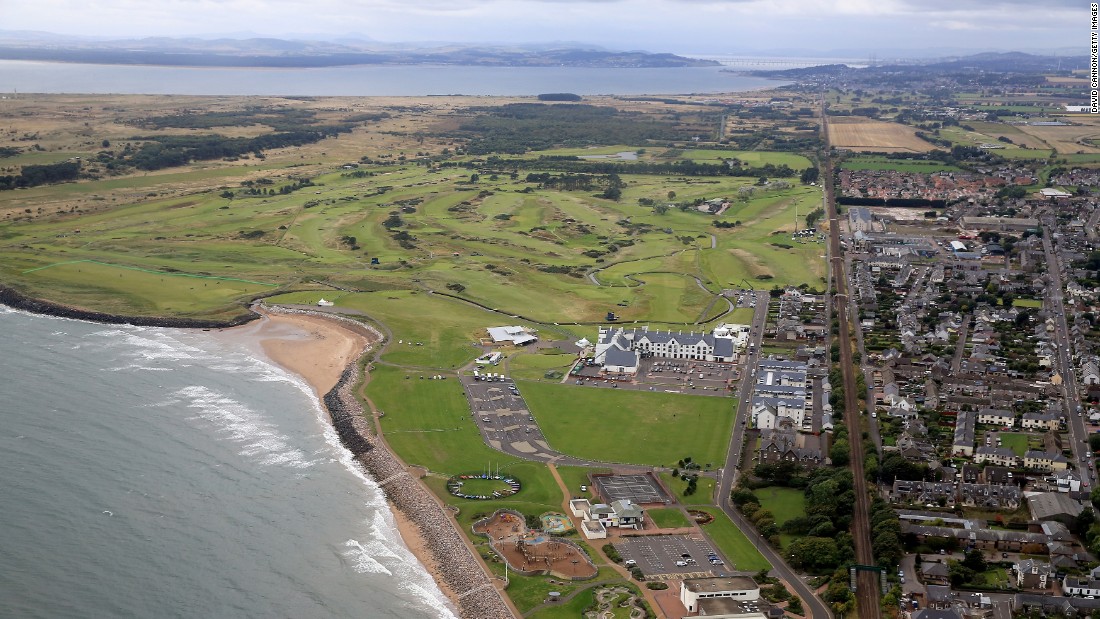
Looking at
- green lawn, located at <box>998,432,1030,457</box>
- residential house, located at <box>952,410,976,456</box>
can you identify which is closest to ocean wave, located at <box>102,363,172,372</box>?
residential house, located at <box>952,410,976,456</box>

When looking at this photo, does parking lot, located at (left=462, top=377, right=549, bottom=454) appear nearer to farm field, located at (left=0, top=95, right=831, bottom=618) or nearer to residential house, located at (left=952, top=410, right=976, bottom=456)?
farm field, located at (left=0, top=95, right=831, bottom=618)

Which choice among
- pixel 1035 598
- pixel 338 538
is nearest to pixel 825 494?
pixel 1035 598

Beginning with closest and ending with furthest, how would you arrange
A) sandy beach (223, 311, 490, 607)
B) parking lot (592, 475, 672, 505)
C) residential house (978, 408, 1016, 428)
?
parking lot (592, 475, 672, 505)
residential house (978, 408, 1016, 428)
sandy beach (223, 311, 490, 607)

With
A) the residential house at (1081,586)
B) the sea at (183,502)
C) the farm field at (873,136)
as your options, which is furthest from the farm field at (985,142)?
the sea at (183,502)

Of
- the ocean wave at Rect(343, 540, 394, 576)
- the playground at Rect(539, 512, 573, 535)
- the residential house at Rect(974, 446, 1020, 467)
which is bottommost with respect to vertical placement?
the residential house at Rect(974, 446, 1020, 467)

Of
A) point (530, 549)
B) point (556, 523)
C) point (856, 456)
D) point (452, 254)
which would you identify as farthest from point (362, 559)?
point (452, 254)

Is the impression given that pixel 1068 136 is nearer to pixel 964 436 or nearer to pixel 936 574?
pixel 964 436

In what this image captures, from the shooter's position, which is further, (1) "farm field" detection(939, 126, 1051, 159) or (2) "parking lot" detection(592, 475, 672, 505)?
(1) "farm field" detection(939, 126, 1051, 159)

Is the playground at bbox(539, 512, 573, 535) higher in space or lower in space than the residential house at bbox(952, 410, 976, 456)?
higher
